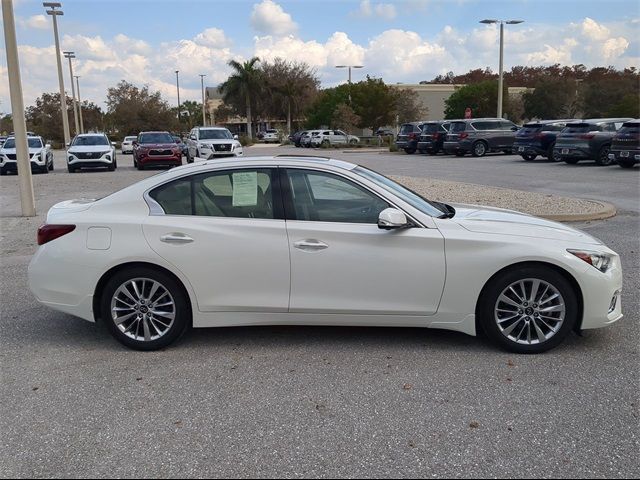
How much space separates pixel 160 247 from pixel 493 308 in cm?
261

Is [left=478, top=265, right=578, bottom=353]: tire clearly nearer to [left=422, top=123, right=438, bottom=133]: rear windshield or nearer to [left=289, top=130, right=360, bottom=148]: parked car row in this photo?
[left=422, top=123, right=438, bottom=133]: rear windshield

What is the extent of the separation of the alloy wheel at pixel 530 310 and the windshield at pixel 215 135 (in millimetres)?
22150

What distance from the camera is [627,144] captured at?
19.7 meters

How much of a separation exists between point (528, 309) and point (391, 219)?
1262 millimetres

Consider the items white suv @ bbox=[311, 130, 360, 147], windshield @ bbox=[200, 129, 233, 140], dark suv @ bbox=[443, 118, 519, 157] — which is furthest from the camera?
white suv @ bbox=[311, 130, 360, 147]

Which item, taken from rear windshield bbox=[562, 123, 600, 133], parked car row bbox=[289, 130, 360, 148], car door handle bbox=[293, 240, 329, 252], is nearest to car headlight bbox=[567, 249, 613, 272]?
car door handle bbox=[293, 240, 329, 252]

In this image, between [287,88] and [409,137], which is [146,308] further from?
[287,88]

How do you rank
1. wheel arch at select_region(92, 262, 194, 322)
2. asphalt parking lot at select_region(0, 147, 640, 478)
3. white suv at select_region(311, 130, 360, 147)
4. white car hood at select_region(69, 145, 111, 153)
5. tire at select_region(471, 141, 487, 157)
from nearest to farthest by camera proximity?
asphalt parking lot at select_region(0, 147, 640, 478)
wheel arch at select_region(92, 262, 194, 322)
white car hood at select_region(69, 145, 111, 153)
tire at select_region(471, 141, 487, 157)
white suv at select_region(311, 130, 360, 147)

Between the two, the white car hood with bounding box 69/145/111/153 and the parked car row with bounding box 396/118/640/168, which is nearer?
the parked car row with bounding box 396/118/640/168

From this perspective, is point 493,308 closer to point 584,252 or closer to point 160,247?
point 584,252

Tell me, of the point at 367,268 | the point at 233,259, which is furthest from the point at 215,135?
the point at 367,268

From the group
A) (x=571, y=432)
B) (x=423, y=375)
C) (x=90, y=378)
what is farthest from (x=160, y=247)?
(x=571, y=432)

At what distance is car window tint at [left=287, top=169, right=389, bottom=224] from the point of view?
4637 millimetres

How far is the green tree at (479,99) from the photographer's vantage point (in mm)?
58125
